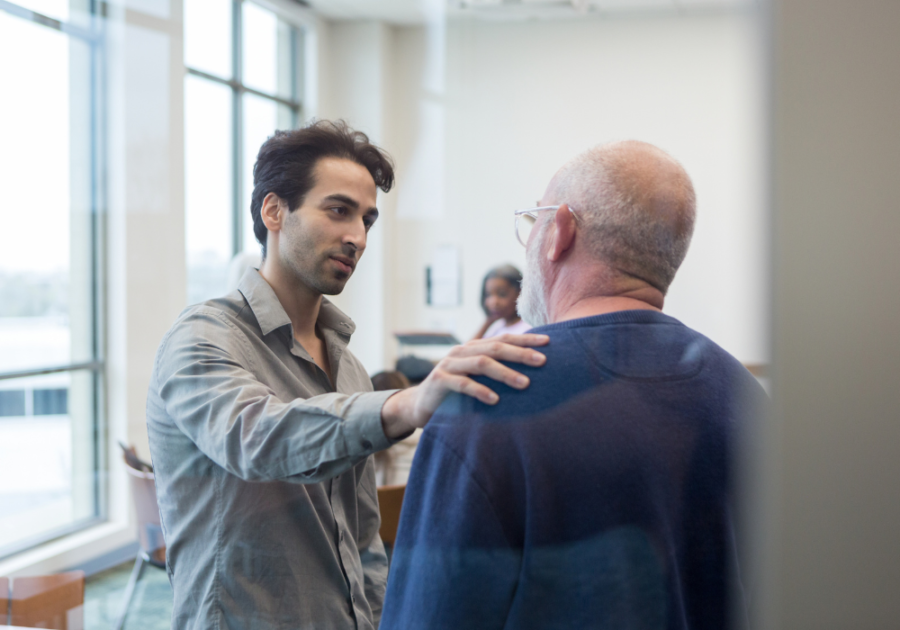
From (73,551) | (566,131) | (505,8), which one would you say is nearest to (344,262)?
(566,131)

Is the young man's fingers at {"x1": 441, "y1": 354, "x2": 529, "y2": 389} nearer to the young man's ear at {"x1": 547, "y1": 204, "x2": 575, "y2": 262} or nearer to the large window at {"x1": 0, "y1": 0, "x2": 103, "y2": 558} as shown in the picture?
the young man's ear at {"x1": 547, "y1": 204, "x2": 575, "y2": 262}

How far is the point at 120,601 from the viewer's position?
221 cm

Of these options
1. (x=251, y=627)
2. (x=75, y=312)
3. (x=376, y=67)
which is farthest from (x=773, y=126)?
(x=75, y=312)

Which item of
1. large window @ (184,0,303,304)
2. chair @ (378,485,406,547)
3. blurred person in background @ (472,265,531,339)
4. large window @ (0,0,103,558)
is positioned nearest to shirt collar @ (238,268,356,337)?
large window @ (184,0,303,304)

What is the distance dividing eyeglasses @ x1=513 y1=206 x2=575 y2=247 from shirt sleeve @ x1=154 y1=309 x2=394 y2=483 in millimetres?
306

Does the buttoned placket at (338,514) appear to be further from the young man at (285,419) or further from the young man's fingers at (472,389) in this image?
the young man's fingers at (472,389)

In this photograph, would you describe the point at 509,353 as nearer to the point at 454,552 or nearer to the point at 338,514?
the point at 454,552

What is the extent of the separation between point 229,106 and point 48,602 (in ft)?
4.31

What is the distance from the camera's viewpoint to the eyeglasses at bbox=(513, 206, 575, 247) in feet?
3.14

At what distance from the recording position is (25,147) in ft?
10.7

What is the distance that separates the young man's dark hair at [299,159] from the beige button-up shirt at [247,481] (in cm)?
15

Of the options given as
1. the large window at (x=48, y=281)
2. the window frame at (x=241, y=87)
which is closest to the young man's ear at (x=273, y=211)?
the window frame at (x=241, y=87)

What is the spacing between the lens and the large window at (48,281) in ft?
10.0

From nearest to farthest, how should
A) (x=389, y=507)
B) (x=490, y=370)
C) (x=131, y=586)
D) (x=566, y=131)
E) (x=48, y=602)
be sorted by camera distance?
(x=490, y=370)
(x=566, y=131)
(x=389, y=507)
(x=48, y=602)
(x=131, y=586)
